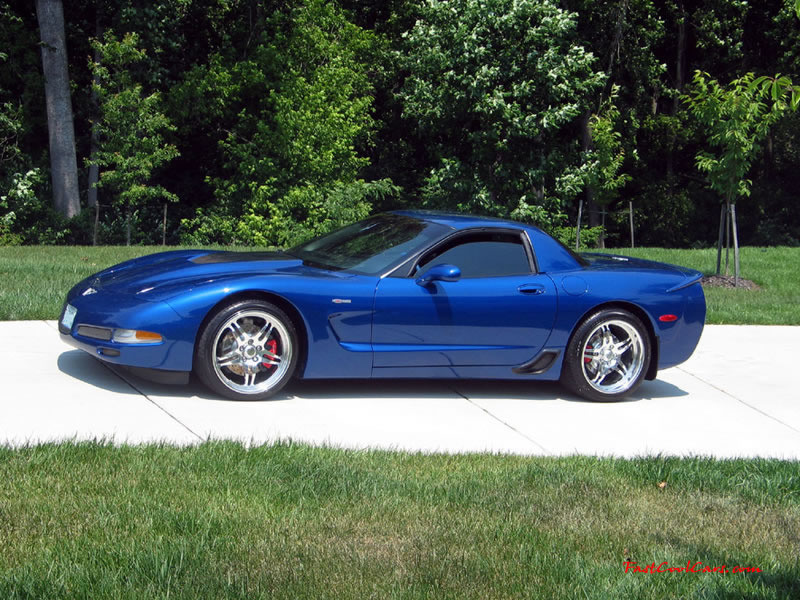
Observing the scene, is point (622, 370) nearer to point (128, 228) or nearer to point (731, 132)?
point (731, 132)

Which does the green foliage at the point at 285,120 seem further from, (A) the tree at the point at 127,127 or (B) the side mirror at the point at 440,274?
(B) the side mirror at the point at 440,274

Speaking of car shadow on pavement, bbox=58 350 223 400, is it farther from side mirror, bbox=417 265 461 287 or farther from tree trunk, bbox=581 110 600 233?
tree trunk, bbox=581 110 600 233

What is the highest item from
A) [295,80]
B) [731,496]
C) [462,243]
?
[295,80]

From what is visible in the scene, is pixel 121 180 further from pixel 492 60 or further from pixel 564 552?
pixel 564 552

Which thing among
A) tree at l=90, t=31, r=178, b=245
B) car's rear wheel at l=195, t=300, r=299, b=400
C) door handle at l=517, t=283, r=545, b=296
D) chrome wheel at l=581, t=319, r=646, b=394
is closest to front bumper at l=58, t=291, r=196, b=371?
car's rear wheel at l=195, t=300, r=299, b=400

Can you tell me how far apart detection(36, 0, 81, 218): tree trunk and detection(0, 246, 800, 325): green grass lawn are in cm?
817

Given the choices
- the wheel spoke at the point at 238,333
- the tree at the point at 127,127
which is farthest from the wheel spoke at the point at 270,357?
the tree at the point at 127,127

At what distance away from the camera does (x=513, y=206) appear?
91.8ft

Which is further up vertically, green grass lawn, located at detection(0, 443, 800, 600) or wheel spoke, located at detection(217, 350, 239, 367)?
wheel spoke, located at detection(217, 350, 239, 367)

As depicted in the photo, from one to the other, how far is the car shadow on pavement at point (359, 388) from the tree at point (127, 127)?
64.1ft

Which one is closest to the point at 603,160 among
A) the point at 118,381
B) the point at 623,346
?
the point at 623,346

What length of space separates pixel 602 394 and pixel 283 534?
3990mm

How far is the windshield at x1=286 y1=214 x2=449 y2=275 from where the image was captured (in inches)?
297

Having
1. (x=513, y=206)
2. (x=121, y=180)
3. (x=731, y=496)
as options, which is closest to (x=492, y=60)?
(x=513, y=206)
